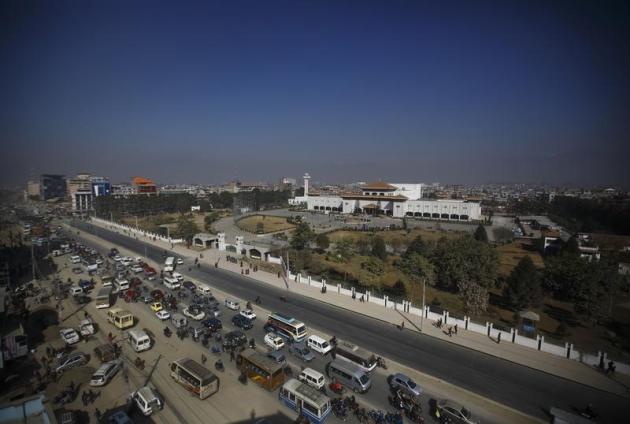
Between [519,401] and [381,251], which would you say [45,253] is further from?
[519,401]

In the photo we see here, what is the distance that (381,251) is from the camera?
4144 centimetres

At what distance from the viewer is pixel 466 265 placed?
31125mm

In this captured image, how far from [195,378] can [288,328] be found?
7259mm

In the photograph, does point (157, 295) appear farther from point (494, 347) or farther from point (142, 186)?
point (142, 186)

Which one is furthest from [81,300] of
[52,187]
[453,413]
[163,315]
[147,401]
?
[52,187]

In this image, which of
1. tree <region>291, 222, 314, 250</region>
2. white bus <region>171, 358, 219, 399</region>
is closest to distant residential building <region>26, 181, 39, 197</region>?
tree <region>291, 222, 314, 250</region>

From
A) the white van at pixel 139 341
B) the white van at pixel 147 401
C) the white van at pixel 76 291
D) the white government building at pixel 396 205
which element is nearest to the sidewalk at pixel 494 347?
the white van at pixel 139 341

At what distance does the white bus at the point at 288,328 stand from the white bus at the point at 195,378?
20.4 feet

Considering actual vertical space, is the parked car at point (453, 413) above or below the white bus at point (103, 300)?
above

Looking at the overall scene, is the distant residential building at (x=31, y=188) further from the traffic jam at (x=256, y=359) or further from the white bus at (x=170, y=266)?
the traffic jam at (x=256, y=359)

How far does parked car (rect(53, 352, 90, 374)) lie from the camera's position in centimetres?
1723

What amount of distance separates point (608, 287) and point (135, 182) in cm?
→ 14617

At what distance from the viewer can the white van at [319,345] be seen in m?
19.2

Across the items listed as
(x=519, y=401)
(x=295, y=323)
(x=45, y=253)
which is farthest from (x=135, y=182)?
(x=519, y=401)
